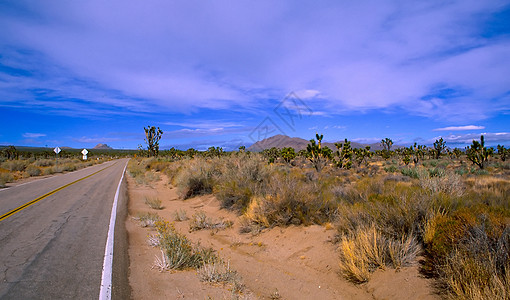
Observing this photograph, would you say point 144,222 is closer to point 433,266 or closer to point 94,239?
point 94,239

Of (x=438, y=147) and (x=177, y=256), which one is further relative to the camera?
(x=438, y=147)

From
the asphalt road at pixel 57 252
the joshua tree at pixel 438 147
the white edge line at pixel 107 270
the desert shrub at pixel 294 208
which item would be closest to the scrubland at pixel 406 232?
the desert shrub at pixel 294 208

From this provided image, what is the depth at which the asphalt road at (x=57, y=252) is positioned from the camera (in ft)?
14.5

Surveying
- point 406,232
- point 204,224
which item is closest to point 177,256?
point 204,224

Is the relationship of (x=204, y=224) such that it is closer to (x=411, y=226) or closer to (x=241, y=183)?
(x=241, y=183)

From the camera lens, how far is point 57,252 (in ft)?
19.8

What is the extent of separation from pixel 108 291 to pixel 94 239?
3.27 metres

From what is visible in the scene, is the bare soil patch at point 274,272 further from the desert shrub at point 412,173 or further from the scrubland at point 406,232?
the desert shrub at point 412,173

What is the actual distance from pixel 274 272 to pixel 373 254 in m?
2.09

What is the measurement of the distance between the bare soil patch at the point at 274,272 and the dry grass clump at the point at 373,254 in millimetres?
149

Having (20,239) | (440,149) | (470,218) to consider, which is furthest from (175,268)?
(440,149)

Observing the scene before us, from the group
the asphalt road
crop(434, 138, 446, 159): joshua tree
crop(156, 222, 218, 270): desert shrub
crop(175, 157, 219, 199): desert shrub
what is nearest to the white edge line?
the asphalt road

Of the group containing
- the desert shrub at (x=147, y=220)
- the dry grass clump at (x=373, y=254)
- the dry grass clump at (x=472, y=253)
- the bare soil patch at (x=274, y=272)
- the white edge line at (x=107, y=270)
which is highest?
the dry grass clump at (x=472, y=253)

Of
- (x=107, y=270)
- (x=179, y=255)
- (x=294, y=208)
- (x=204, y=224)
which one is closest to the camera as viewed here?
(x=107, y=270)
